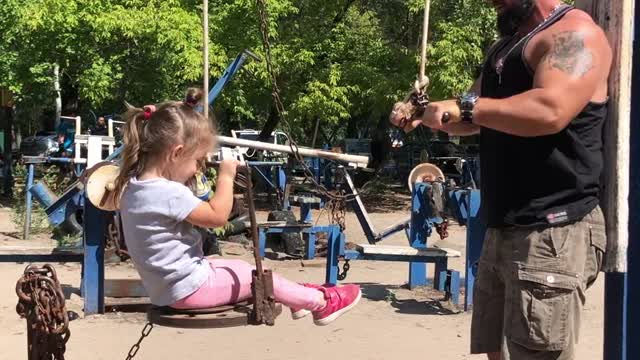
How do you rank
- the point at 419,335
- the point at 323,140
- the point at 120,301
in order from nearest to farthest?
the point at 419,335 → the point at 120,301 → the point at 323,140

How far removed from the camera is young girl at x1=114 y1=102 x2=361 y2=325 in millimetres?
2768

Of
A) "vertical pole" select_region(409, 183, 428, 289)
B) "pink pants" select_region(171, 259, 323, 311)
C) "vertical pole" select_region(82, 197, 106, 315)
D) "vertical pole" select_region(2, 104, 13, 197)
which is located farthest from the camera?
"vertical pole" select_region(2, 104, 13, 197)

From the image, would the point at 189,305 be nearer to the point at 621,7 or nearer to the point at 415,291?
the point at 621,7

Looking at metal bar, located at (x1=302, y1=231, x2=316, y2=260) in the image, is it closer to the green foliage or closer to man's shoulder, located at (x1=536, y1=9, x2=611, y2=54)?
the green foliage

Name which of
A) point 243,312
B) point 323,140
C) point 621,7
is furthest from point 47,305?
point 323,140

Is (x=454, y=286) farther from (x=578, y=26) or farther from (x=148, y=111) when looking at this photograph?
(x=578, y=26)

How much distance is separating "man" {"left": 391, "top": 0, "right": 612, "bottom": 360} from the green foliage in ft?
33.4

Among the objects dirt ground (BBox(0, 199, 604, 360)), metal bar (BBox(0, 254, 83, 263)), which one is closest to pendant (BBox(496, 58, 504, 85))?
dirt ground (BBox(0, 199, 604, 360))

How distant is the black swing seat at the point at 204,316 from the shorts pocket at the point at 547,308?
0.98m

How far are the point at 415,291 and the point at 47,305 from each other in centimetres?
505

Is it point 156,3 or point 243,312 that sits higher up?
point 156,3

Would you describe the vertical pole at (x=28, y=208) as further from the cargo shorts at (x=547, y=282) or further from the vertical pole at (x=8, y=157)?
the cargo shorts at (x=547, y=282)

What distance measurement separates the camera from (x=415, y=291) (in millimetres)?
7395

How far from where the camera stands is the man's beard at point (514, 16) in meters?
2.43
